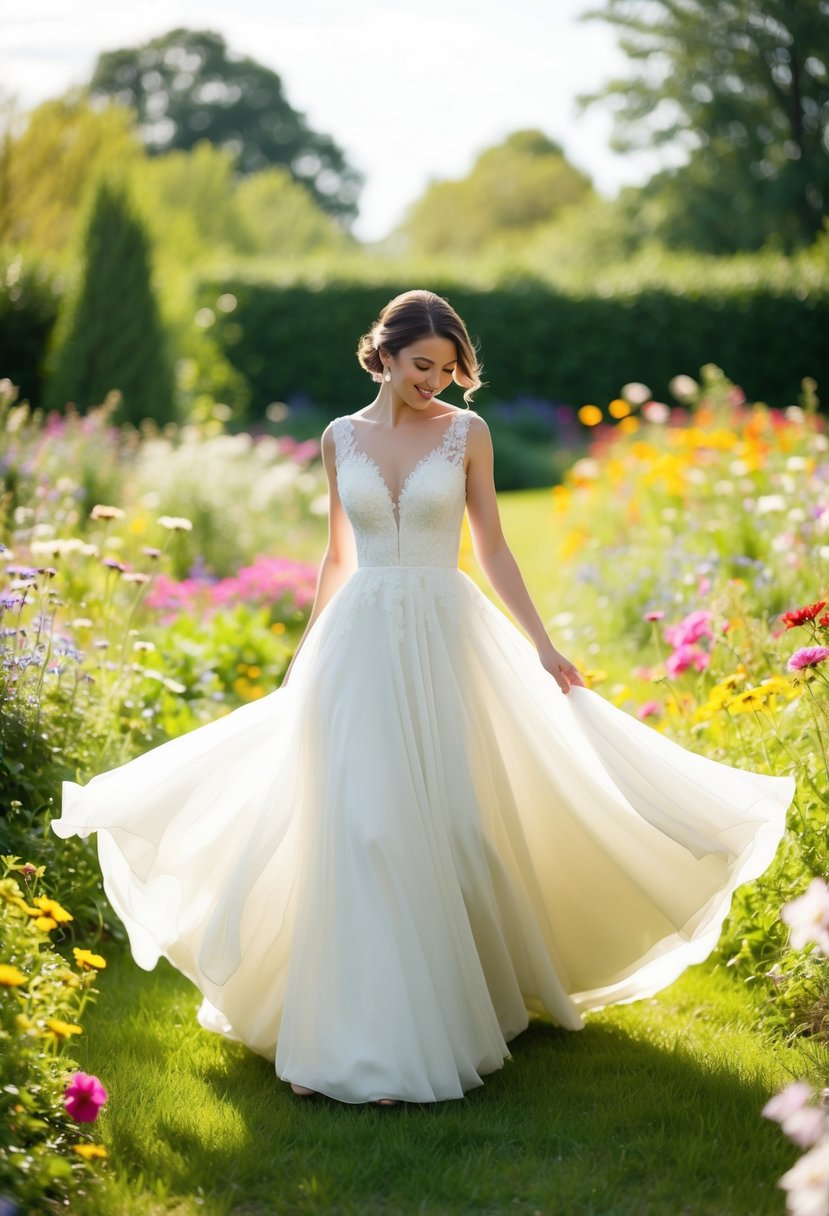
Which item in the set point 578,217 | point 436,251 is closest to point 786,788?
point 578,217

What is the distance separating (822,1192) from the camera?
169cm

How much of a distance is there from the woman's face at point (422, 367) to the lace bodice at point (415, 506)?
0.42ft

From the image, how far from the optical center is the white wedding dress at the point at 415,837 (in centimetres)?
318

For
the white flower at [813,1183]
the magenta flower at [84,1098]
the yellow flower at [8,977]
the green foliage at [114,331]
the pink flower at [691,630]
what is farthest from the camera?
the green foliage at [114,331]

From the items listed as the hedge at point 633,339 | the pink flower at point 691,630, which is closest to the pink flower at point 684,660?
the pink flower at point 691,630

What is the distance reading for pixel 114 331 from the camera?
1426 centimetres

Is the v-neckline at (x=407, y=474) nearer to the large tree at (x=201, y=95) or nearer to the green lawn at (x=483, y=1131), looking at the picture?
the green lawn at (x=483, y=1131)

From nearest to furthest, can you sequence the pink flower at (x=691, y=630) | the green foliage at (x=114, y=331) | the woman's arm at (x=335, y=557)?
1. the woman's arm at (x=335, y=557)
2. the pink flower at (x=691, y=630)
3. the green foliage at (x=114, y=331)

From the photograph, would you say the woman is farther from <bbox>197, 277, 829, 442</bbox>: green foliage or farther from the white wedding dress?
<bbox>197, 277, 829, 442</bbox>: green foliage

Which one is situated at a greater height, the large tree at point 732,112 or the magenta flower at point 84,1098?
the large tree at point 732,112

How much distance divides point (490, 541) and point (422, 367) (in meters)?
0.55

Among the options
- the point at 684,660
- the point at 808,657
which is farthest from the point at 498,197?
the point at 808,657

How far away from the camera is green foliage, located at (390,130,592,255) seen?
51.2 meters

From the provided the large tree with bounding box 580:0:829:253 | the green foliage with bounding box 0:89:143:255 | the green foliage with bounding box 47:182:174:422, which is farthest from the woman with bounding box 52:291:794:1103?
Answer: the large tree with bounding box 580:0:829:253
